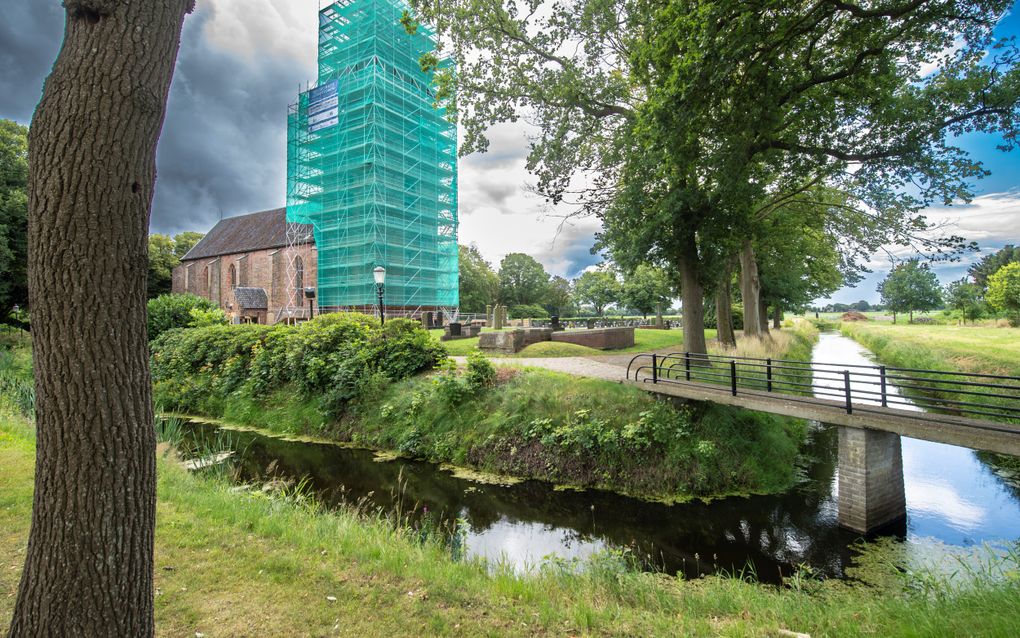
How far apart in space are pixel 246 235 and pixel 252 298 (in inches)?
410

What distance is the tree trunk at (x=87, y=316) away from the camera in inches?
87.5

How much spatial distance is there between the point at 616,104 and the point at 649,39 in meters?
3.72

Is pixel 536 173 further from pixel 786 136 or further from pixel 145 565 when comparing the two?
pixel 145 565

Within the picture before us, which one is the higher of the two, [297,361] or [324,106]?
[324,106]

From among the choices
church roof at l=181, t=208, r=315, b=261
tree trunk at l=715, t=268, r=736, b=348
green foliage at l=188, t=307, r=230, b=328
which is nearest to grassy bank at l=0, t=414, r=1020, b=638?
tree trunk at l=715, t=268, r=736, b=348

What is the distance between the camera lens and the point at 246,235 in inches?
1973

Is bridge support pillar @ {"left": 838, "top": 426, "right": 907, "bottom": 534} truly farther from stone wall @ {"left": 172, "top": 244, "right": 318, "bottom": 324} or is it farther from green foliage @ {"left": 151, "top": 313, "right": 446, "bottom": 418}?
stone wall @ {"left": 172, "top": 244, "right": 318, "bottom": 324}

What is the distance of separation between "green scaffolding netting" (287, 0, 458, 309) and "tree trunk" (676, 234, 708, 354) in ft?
89.6

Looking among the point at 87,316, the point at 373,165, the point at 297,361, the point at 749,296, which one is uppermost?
the point at 373,165

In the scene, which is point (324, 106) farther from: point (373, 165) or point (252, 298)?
point (252, 298)

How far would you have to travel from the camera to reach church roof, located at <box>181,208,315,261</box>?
4669 centimetres

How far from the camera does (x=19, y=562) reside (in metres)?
4.02

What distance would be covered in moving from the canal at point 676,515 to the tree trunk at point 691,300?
3.76m

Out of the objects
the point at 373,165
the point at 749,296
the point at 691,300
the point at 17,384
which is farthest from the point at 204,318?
the point at 749,296
